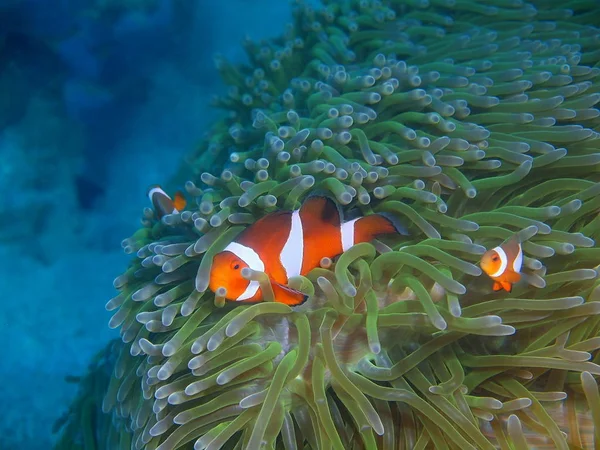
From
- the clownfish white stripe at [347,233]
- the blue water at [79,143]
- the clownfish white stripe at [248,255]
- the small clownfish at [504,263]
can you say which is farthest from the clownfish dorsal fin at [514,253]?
the blue water at [79,143]

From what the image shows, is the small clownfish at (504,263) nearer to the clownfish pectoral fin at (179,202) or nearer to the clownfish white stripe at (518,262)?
the clownfish white stripe at (518,262)

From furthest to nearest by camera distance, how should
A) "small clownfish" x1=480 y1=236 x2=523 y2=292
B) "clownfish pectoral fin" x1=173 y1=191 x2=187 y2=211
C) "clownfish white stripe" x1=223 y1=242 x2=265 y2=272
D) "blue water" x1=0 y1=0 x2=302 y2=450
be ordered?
"blue water" x1=0 y1=0 x2=302 y2=450, "clownfish pectoral fin" x1=173 y1=191 x2=187 y2=211, "clownfish white stripe" x1=223 y1=242 x2=265 y2=272, "small clownfish" x1=480 y1=236 x2=523 y2=292

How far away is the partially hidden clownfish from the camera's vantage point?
1259 millimetres

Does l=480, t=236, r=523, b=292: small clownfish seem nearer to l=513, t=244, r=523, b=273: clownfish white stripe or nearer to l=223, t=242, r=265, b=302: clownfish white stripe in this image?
l=513, t=244, r=523, b=273: clownfish white stripe

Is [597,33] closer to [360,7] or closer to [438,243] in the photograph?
[360,7]

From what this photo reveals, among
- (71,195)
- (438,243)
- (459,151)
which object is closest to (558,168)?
(459,151)

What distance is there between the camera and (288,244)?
4.37ft

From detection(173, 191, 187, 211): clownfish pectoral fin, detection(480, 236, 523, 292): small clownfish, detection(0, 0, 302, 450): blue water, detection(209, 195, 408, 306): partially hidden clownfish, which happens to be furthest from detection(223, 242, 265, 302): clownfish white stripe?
detection(0, 0, 302, 450): blue water

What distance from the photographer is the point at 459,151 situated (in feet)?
5.07

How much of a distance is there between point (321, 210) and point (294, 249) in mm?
127

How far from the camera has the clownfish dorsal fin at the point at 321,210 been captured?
1.37m

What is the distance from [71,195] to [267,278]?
228 centimetres

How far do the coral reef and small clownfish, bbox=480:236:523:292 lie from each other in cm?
7

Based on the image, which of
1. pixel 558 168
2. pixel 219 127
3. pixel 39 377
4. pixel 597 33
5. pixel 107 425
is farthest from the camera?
pixel 39 377
